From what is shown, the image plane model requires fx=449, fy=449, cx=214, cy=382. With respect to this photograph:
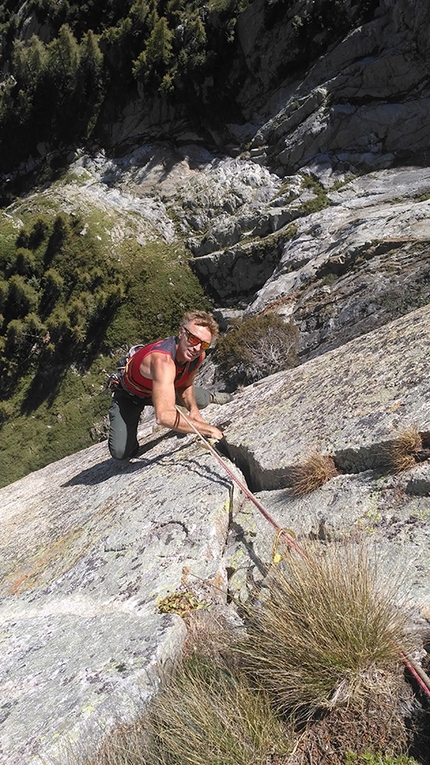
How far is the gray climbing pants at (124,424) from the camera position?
8.82 meters

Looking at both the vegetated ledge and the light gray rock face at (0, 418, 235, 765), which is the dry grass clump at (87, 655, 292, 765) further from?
the vegetated ledge

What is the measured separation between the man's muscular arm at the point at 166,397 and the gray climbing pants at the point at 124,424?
7.20 ft

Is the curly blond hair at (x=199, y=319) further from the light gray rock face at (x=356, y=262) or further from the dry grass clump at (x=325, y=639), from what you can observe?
the light gray rock face at (x=356, y=262)

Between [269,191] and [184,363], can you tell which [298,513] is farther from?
[269,191]

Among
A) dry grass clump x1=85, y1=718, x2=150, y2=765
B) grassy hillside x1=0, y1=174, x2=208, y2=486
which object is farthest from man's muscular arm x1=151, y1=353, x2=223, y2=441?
grassy hillside x1=0, y1=174, x2=208, y2=486

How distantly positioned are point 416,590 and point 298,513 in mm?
1569

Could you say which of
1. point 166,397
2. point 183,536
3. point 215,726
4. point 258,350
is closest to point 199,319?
point 166,397

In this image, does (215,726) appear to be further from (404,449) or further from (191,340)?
(191,340)

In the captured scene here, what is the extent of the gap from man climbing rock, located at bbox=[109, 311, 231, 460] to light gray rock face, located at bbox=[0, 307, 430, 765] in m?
0.76

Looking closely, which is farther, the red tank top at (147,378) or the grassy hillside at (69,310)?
the grassy hillside at (69,310)

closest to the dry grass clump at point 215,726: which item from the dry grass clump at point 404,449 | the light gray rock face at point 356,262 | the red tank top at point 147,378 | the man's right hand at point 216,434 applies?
the dry grass clump at point 404,449

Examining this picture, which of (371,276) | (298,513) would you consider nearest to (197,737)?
(298,513)

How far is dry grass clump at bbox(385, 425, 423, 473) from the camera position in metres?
4.59

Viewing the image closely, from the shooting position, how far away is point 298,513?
4949 mm
